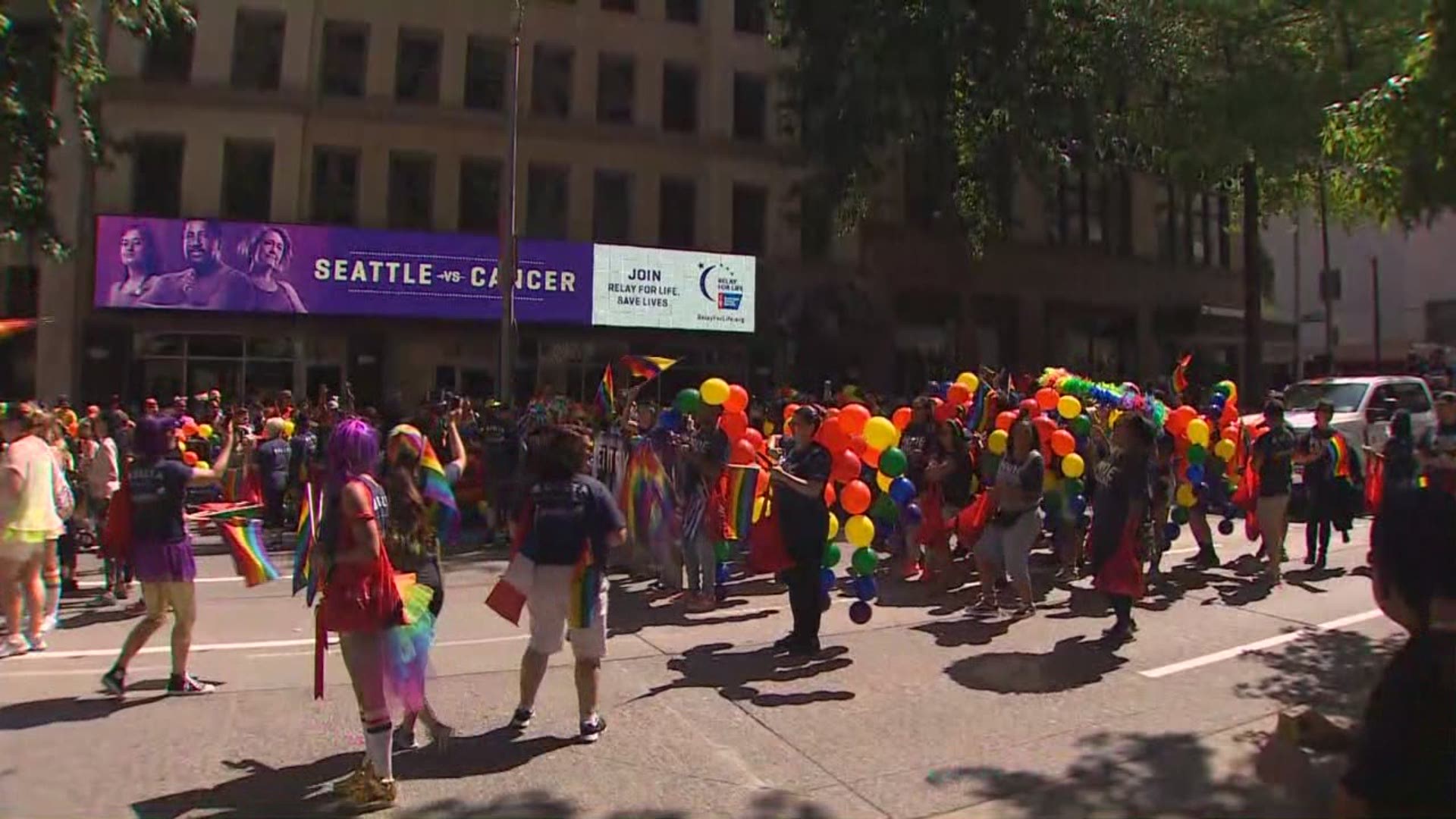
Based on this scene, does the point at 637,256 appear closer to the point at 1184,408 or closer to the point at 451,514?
the point at 1184,408

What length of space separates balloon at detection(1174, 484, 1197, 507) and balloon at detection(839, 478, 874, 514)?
13.5 feet

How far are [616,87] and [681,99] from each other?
185 cm

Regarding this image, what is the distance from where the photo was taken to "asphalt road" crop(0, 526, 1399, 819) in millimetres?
4523

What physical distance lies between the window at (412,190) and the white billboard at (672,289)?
4.27 meters

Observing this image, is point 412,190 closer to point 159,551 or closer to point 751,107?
point 751,107

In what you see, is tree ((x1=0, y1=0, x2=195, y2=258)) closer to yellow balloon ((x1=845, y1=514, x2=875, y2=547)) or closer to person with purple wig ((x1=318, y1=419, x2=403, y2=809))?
person with purple wig ((x1=318, y1=419, x2=403, y2=809))

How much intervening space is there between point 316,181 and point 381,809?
21596 mm

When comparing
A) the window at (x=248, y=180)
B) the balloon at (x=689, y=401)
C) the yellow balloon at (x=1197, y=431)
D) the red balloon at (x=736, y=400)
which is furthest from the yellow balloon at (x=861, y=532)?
the window at (x=248, y=180)

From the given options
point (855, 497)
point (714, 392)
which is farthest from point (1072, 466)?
point (714, 392)

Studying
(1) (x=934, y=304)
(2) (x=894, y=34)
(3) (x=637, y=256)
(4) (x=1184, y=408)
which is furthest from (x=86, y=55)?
(1) (x=934, y=304)

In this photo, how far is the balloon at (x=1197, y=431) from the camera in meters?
9.17

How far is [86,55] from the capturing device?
49.0 feet

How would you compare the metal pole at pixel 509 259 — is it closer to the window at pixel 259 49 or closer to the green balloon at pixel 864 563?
the window at pixel 259 49

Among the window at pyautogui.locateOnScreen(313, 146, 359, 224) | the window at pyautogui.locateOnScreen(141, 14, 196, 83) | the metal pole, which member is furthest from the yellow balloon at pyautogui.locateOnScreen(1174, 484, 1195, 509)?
the window at pyautogui.locateOnScreen(141, 14, 196, 83)
